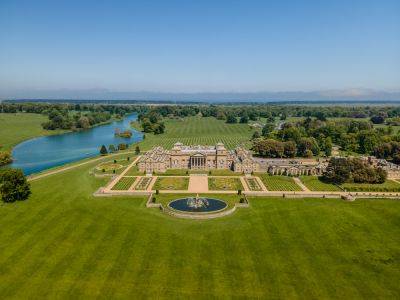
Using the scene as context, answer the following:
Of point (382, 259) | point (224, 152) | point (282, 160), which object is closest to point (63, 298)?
point (382, 259)

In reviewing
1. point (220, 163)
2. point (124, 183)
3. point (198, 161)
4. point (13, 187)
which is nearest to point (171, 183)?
point (124, 183)

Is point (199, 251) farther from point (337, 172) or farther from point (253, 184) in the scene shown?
point (337, 172)

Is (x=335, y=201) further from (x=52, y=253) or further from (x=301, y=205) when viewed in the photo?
(x=52, y=253)

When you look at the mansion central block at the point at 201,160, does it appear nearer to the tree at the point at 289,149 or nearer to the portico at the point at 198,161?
the portico at the point at 198,161

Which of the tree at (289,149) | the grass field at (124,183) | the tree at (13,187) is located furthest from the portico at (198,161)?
the tree at (13,187)

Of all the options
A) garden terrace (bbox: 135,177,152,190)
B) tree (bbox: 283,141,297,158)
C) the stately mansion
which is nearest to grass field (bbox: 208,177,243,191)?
the stately mansion

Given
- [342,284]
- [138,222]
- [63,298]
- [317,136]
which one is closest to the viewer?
[63,298]
